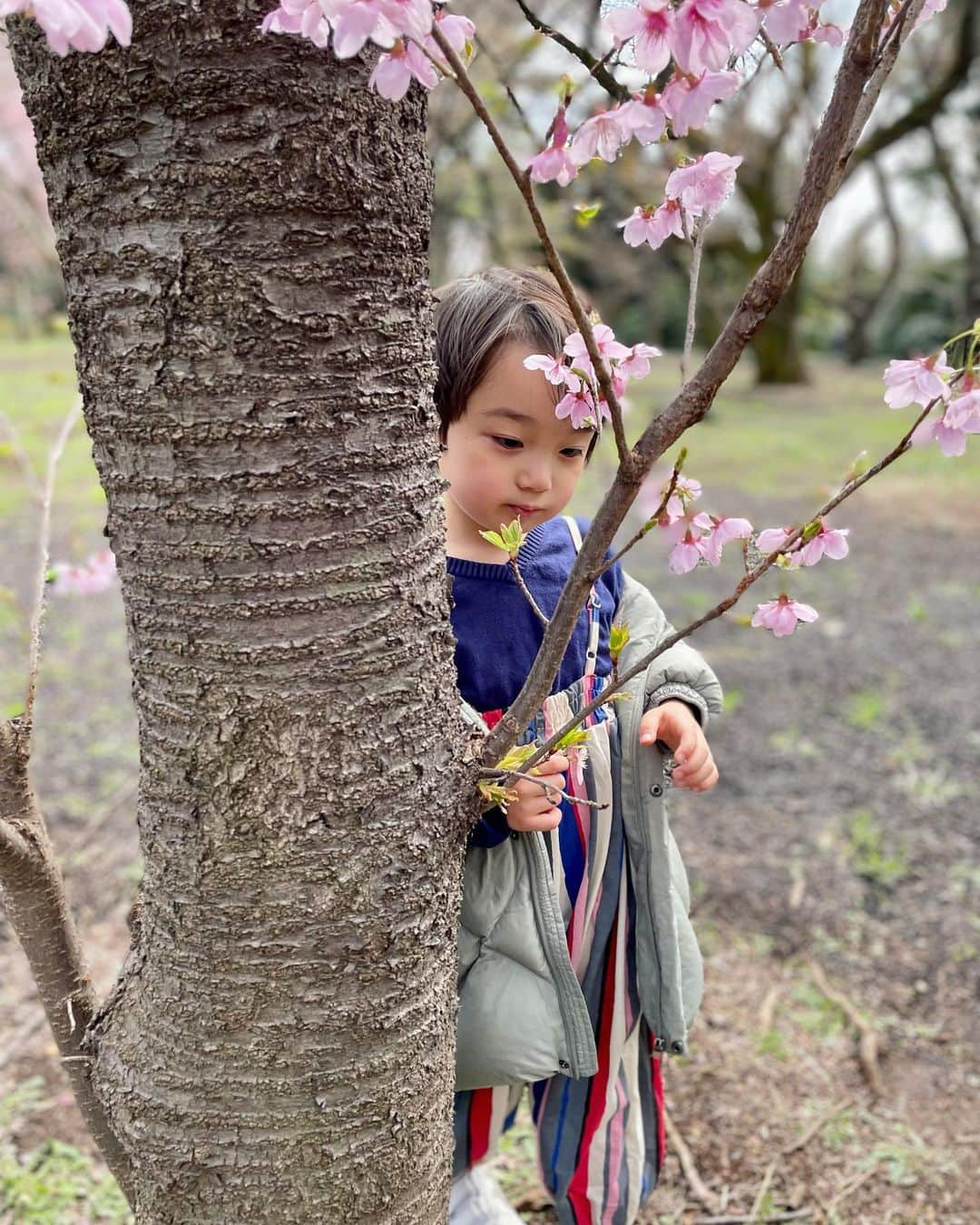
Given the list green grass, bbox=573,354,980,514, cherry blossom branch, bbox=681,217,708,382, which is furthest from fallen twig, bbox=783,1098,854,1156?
green grass, bbox=573,354,980,514

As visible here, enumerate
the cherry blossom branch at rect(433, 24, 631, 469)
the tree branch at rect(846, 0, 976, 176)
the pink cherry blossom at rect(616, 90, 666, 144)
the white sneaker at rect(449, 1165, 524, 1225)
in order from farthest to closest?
the tree branch at rect(846, 0, 976, 176)
the white sneaker at rect(449, 1165, 524, 1225)
the pink cherry blossom at rect(616, 90, 666, 144)
the cherry blossom branch at rect(433, 24, 631, 469)

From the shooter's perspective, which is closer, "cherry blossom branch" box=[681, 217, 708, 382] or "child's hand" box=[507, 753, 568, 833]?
"cherry blossom branch" box=[681, 217, 708, 382]

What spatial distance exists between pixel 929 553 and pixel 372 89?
6.45m

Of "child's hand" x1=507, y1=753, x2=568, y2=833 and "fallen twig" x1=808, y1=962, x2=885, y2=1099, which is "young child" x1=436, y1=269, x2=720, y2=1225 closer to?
"child's hand" x1=507, y1=753, x2=568, y2=833

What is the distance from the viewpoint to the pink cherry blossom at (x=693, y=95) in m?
0.79

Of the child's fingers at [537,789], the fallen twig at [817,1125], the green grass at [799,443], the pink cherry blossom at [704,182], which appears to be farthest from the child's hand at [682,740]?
the green grass at [799,443]

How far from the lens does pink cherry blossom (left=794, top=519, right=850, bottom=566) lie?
3.51 ft

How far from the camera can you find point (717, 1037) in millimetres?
2416

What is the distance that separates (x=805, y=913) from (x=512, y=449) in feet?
6.70

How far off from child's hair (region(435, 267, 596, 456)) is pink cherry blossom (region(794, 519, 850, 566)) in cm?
40

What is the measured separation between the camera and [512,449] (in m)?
1.35

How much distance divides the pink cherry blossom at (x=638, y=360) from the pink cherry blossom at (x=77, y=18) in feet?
2.19

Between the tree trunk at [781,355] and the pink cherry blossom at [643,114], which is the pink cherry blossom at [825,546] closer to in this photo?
the pink cherry blossom at [643,114]

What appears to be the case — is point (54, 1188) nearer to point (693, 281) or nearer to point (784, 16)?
point (693, 281)
